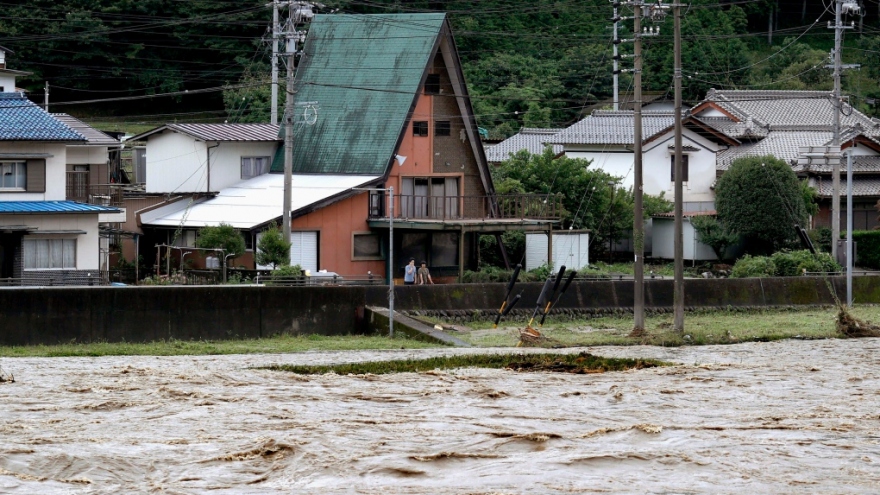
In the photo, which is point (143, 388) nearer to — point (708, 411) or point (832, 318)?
point (708, 411)

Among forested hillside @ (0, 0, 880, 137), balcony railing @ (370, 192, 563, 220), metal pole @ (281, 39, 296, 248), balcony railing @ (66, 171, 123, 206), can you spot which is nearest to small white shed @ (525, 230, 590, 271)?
balcony railing @ (370, 192, 563, 220)

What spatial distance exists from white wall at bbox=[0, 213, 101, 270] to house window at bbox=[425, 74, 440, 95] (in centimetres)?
1129

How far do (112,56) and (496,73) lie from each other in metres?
17.6

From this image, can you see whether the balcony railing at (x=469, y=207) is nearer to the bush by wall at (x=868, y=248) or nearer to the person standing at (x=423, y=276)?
the person standing at (x=423, y=276)

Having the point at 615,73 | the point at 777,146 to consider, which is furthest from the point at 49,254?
the point at 777,146

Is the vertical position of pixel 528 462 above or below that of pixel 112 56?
below

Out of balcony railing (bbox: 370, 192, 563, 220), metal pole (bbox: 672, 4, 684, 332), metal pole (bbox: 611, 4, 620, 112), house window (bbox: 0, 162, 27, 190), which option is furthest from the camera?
balcony railing (bbox: 370, 192, 563, 220)

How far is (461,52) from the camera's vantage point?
6216 centimetres

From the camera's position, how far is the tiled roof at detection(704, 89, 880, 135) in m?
55.3

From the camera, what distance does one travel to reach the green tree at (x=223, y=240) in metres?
33.7

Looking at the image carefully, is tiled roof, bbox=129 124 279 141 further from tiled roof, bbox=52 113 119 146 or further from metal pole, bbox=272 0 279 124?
metal pole, bbox=272 0 279 124

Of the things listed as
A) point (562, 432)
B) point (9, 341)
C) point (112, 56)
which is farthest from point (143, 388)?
point (112, 56)

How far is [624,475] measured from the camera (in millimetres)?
15820

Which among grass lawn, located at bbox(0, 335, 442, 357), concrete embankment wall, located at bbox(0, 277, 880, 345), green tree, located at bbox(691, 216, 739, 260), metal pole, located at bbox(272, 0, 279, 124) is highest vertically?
metal pole, located at bbox(272, 0, 279, 124)
